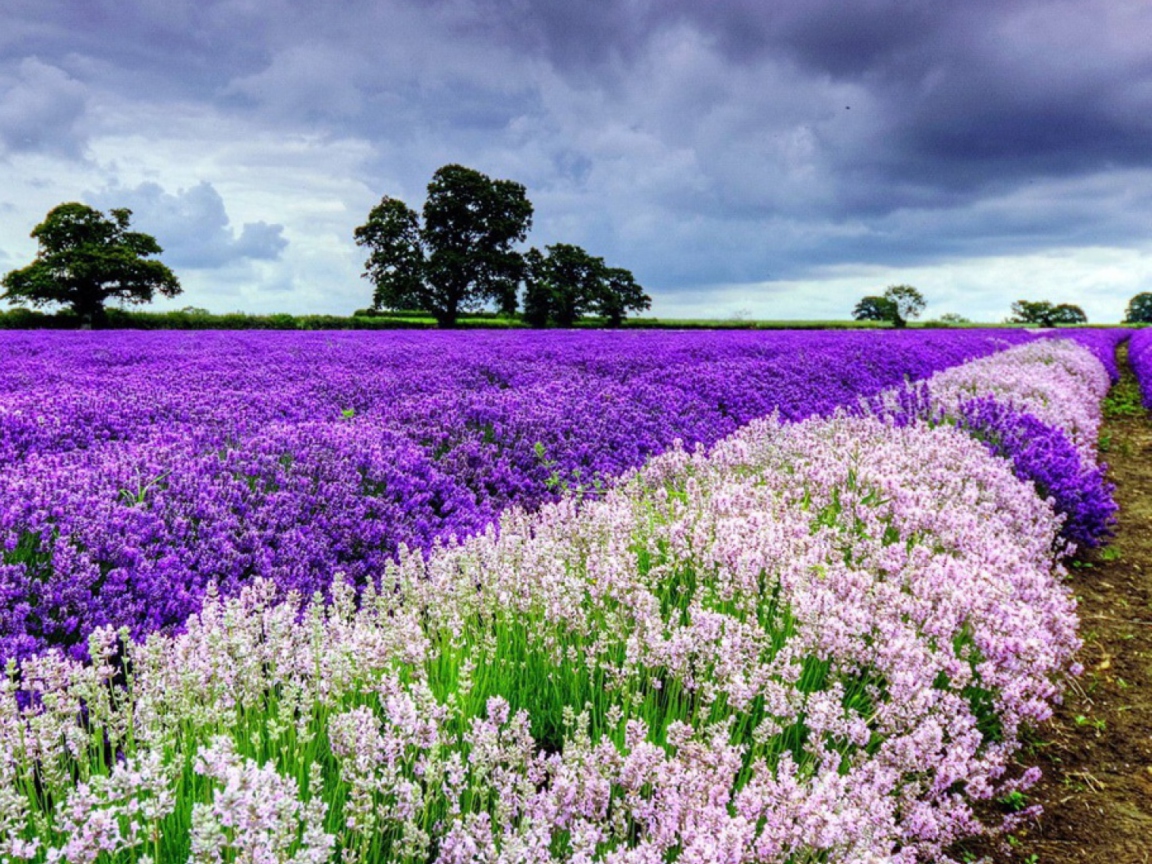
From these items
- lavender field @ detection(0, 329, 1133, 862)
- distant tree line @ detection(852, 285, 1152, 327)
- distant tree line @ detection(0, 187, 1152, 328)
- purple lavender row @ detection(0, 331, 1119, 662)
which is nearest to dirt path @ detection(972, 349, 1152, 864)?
lavender field @ detection(0, 329, 1133, 862)

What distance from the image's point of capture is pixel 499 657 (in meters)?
2.83

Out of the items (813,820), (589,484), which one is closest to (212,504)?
(589,484)

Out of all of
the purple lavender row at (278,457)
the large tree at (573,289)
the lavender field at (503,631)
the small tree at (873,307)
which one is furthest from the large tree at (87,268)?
the small tree at (873,307)

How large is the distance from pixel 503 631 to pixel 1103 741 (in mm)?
3226

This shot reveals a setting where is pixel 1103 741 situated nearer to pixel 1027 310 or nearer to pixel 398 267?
pixel 398 267

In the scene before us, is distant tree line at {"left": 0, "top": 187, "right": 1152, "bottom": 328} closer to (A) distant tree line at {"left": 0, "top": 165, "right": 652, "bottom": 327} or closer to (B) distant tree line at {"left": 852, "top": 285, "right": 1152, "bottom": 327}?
(A) distant tree line at {"left": 0, "top": 165, "right": 652, "bottom": 327}

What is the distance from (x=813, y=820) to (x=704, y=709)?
1.81 ft

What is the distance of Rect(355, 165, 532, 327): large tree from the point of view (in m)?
36.3

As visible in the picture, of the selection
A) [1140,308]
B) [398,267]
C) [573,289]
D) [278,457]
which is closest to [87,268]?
[398,267]

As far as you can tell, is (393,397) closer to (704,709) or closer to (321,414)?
(321,414)

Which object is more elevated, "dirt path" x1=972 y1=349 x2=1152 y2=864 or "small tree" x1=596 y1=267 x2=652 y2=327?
"small tree" x1=596 y1=267 x2=652 y2=327

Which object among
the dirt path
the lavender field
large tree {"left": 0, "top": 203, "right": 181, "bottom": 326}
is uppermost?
large tree {"left": 0, "top": 203, "right": 181, "bottom": 326}

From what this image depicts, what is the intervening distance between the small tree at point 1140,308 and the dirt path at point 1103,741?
4380 inches

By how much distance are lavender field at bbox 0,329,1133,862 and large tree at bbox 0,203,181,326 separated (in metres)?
31.4
